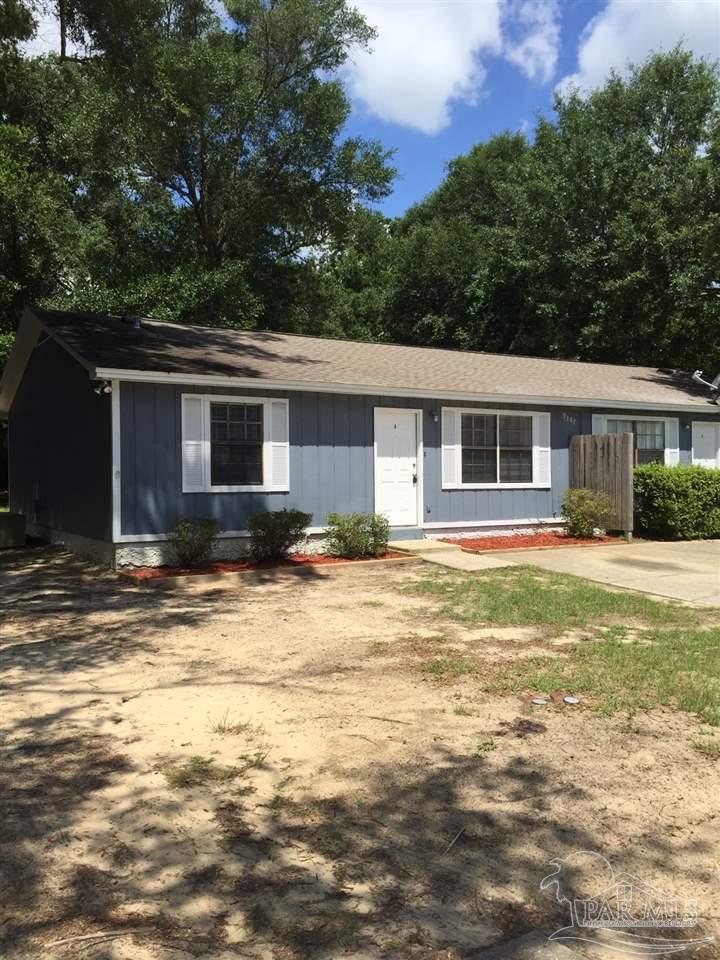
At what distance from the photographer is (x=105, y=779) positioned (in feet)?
12.5

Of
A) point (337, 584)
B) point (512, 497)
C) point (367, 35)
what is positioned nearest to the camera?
point (337, 584)

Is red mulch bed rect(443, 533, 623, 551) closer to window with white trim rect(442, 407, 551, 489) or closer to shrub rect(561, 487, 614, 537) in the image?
shrub rect(561, 487, 614, 537)

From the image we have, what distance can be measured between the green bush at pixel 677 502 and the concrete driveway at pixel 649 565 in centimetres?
40

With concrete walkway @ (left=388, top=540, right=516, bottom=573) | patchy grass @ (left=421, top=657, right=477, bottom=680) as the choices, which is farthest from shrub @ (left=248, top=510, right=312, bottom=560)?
patchy grass @ (left=421, top=657, right=477, bottom=680)

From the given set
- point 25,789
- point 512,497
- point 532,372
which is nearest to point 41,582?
point 25,789

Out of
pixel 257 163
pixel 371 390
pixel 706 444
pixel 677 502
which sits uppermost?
pixel 257 163

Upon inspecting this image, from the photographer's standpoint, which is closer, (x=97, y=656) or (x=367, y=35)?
(x=97, y=656)

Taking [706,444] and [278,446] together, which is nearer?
[278,446]

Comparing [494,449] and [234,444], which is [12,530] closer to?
[234,444]

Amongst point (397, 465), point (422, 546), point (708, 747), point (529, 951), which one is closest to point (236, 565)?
point (422, 546)

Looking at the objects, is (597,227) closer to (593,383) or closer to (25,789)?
(593,383)

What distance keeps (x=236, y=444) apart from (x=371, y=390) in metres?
2.43

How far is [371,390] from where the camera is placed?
12.5 metres

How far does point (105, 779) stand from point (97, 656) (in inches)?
99.9
